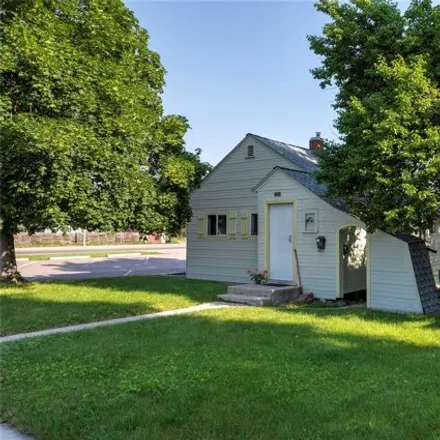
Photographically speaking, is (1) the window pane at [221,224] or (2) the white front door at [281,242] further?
(1) the window pane at [221,224]

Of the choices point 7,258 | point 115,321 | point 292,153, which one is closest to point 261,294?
point 115,321

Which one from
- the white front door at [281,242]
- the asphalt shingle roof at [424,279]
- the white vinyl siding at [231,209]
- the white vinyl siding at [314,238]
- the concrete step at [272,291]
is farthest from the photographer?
the white vinyl siding at [231,209]

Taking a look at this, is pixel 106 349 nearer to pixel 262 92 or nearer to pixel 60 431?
pixel 60 431

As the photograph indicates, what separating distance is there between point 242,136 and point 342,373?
1157 cm

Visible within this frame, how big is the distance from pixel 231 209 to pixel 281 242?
3.49 metres

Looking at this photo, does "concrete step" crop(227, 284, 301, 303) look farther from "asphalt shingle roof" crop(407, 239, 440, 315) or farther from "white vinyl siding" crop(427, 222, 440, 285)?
"white vinyl siding" crop(427, 222, 440, 285)

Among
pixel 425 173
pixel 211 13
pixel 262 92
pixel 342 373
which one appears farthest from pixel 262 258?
pixel 342 373

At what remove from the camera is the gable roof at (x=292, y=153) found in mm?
14479

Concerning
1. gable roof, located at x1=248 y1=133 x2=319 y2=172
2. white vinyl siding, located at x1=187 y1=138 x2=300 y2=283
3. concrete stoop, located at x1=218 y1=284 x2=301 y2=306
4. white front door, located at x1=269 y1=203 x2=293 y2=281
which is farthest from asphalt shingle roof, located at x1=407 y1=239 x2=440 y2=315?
white vinyl siding, located at x1=187 y1=138 x2=300 y2=283

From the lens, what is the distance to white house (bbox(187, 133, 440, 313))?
387 inches

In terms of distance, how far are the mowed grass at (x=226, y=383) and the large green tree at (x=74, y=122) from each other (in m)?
4.50

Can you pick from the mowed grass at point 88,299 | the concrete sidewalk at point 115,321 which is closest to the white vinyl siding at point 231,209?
the mowed grass at point 88,299

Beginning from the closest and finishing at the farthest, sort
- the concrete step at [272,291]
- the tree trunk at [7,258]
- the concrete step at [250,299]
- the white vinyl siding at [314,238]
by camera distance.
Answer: the concrete step at [250,299], the concrete step at [272,291], the white vinyl siding at [314,238], the tree trunk at [7,258]

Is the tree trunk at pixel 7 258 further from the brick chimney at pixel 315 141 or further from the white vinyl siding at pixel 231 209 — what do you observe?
the brick chimney at pixel 315 141
